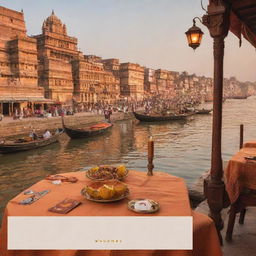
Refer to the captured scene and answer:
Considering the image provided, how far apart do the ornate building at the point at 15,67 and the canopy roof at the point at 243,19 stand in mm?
33944

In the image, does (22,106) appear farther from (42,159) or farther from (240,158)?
(240,158)

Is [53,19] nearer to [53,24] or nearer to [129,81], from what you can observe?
[53,24]

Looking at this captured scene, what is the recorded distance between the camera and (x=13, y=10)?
4691 centimetres

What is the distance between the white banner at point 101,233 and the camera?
1.95 metres

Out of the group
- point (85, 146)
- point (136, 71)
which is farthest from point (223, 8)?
point (136, 71)

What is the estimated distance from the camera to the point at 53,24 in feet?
202

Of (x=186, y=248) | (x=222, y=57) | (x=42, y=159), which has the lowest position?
(x=42, y=159)

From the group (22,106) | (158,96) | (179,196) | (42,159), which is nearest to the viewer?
(179,196)

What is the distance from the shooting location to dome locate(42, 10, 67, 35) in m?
61.6

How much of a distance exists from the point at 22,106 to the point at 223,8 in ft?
123

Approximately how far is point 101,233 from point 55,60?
171 ft

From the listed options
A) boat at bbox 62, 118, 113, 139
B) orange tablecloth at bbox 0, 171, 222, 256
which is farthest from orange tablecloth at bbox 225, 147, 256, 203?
boat at bbox 62, 118, 113, 139

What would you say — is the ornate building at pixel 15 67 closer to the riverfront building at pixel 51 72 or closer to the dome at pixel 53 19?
the riverfront building at pixel 51 72

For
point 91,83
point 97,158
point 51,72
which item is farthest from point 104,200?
point 91,83
